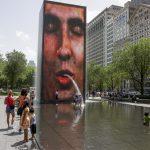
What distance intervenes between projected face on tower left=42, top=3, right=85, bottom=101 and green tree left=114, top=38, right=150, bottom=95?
51.7 feet

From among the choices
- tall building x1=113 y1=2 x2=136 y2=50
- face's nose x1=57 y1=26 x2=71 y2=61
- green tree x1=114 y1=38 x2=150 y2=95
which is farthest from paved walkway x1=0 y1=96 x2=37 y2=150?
tall building x1=113 y1=2 x2=136 y2=50

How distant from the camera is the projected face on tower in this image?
125ft

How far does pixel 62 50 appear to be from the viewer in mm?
39188

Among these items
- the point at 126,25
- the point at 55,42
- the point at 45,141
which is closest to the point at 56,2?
the point at 55,42

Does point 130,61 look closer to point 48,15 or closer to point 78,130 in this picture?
point 48,15

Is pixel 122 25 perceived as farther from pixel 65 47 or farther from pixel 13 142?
pixel 13 142

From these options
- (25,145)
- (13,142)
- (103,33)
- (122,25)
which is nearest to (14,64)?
(13,142)

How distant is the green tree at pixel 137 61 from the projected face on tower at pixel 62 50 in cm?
1575

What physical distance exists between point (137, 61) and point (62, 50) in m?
18.8

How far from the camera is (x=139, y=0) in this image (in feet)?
515

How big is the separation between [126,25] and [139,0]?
22006 millimetres

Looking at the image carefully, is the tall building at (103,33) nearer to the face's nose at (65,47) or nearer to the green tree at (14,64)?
the green tree at (14,64)

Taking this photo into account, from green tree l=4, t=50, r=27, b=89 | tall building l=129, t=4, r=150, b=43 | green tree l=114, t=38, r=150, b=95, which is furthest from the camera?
tall building l=129, t=4, r=150, b=43

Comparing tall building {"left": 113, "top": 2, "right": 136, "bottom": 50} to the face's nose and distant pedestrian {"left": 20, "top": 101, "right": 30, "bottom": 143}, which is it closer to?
the face's nose
